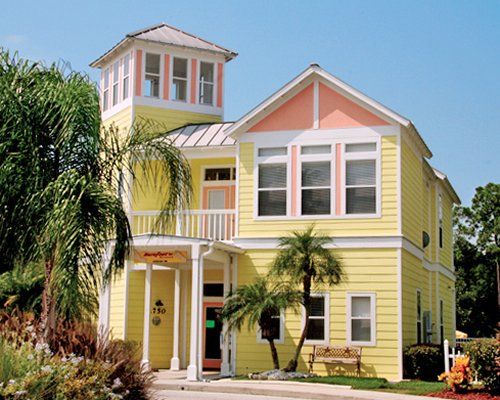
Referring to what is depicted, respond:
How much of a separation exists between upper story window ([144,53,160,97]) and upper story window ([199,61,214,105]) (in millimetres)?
1635

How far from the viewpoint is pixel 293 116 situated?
2302 centimetres

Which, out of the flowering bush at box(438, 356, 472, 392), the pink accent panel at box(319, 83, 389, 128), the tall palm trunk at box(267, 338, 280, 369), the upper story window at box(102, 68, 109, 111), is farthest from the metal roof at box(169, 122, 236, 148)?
the flowering bush at box(438, 356, 472, 392)

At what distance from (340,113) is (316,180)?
1.99 meters

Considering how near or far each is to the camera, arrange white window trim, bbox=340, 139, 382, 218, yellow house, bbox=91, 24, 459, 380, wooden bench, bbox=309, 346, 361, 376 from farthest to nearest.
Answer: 1. white window trim, bbox=340, 139, 382, 218
2. yellow house, bbox=91, 24, 459, 380
3. wooden bench, bbox=309, 346, 361, 376

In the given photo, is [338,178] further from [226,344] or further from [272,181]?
[226,344]

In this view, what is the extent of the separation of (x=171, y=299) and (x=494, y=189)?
127 feet

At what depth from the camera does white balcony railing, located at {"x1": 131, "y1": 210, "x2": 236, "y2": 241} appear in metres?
23.6

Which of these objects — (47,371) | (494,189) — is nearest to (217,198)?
(47,371)

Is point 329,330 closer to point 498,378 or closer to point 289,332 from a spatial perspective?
point 289,332

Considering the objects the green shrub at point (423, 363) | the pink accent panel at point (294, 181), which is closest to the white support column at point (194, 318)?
the pink accent panel at point (294, 181)

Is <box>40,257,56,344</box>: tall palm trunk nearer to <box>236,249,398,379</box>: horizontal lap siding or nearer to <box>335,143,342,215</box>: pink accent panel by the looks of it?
<box>236,249,398,379</box>: horizontal lap siding

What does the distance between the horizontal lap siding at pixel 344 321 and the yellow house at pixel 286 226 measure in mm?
27

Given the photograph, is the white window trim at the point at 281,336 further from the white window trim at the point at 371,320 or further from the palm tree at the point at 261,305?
the white window trim at the point at 371,320

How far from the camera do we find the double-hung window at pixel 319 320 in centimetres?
2180
